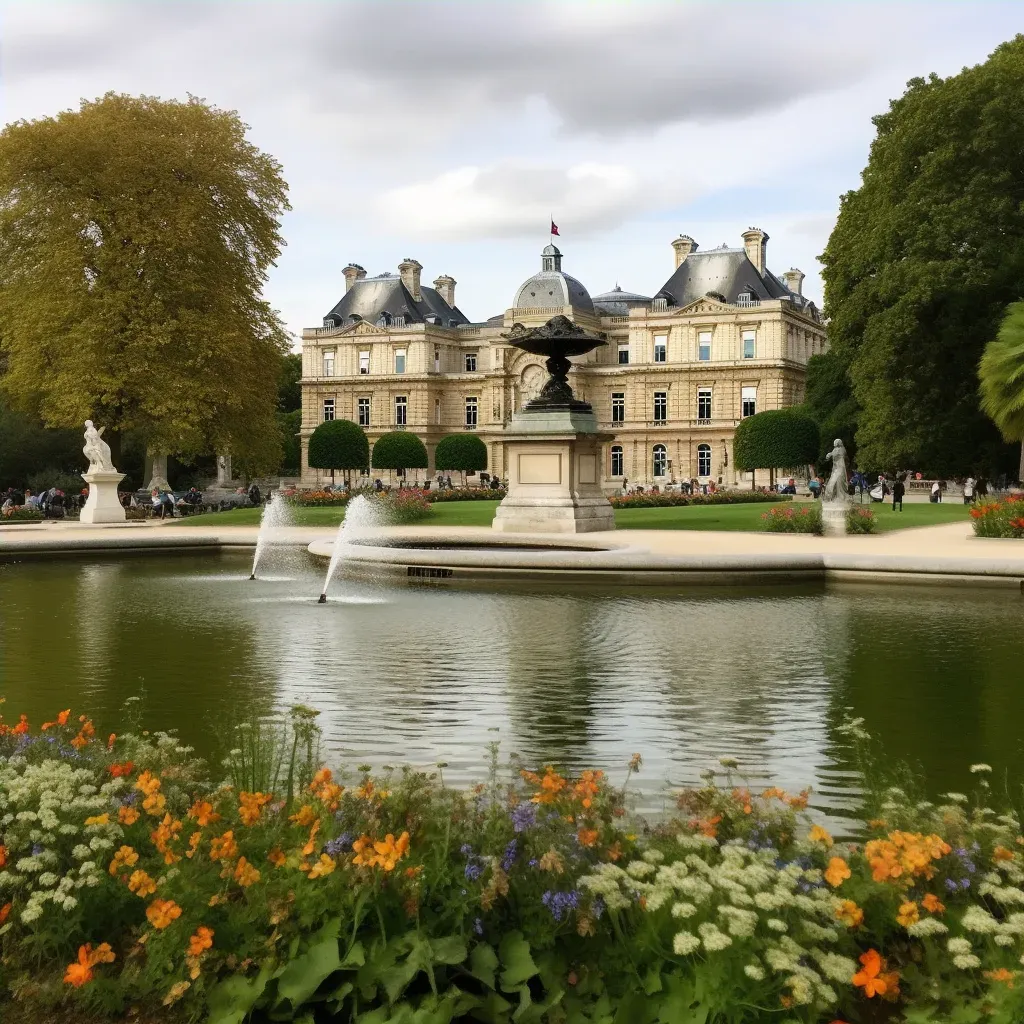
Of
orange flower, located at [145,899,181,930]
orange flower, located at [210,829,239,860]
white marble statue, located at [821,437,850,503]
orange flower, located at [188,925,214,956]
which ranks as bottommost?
orange flower, located at [188,925,214,956]

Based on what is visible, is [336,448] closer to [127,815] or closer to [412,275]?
[412,275]

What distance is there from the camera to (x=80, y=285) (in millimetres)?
31031

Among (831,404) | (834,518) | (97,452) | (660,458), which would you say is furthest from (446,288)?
(834,518)

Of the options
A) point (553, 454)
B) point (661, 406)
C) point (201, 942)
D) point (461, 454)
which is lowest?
point (201, 942)

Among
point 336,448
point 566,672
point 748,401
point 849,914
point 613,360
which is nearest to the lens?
point 849,914

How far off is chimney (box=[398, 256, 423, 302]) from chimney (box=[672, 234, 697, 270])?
18761 mm

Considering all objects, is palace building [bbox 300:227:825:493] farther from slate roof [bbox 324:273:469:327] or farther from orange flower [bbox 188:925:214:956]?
orange flower [bbox 188:925:214:956]

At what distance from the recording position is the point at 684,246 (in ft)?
249

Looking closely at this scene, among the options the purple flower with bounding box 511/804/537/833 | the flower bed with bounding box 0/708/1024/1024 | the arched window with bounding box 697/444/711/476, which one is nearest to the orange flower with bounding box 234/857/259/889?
the flower bed with bounding box 0/708/1024/1024

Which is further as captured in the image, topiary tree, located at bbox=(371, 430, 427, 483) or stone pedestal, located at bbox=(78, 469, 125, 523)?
topiary tree, located at bbox=(371, 430, 427, 483)

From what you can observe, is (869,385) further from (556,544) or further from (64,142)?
(64,142)

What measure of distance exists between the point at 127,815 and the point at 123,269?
30.1 meters

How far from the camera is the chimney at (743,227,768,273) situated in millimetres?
73312

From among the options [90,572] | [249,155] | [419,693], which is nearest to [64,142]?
[249,155]
